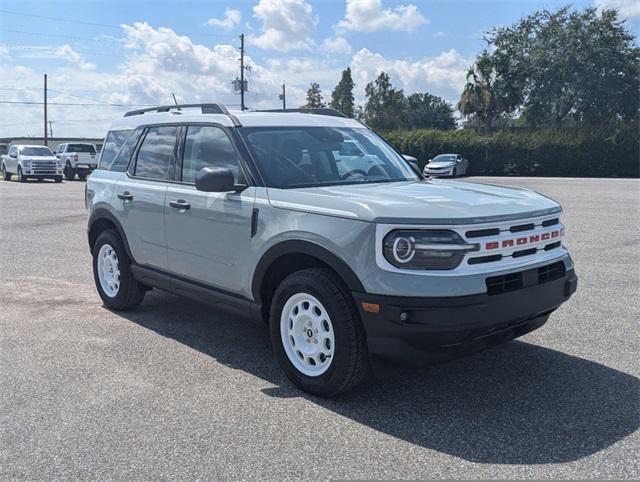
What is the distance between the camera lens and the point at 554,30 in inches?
1917

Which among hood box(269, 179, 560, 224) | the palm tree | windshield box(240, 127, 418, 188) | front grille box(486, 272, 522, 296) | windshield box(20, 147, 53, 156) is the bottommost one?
front grille box(486, 272, 522, 296)

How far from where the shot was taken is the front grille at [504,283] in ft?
12.4

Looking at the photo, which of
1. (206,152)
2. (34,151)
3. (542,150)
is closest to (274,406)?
(206,152)

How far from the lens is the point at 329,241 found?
3988mm

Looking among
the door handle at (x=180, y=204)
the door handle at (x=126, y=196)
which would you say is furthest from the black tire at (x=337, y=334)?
the door handle at (x=126, y=196)

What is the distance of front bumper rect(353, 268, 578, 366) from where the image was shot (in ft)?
11.9

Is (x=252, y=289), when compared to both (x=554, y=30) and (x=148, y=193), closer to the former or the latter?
(x=148, y=193)

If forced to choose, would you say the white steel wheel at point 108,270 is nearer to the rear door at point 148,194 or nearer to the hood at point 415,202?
the rear door at point 148,194

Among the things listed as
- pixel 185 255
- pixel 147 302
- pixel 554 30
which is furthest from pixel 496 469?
pixel 554 30

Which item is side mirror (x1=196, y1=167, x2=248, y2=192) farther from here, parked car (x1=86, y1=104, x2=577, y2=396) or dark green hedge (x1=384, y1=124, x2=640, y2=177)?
dark green hedge (x1=384, y1=124, x2=640, y2=177)

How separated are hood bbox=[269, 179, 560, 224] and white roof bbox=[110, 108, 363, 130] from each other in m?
0.88

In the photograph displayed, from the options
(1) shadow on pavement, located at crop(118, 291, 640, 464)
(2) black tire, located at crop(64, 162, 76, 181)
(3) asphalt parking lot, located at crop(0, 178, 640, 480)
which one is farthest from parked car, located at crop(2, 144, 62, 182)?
(1) shadow on pavement, located at crop(118, 291, 640, 464)

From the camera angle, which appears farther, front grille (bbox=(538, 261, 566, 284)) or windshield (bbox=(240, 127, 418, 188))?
windshield (bbox=(240, 127, 418, 188))

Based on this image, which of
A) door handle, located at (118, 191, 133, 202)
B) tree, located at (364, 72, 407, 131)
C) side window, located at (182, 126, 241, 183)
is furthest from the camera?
tree, located at (364, 72, 407, 131)
